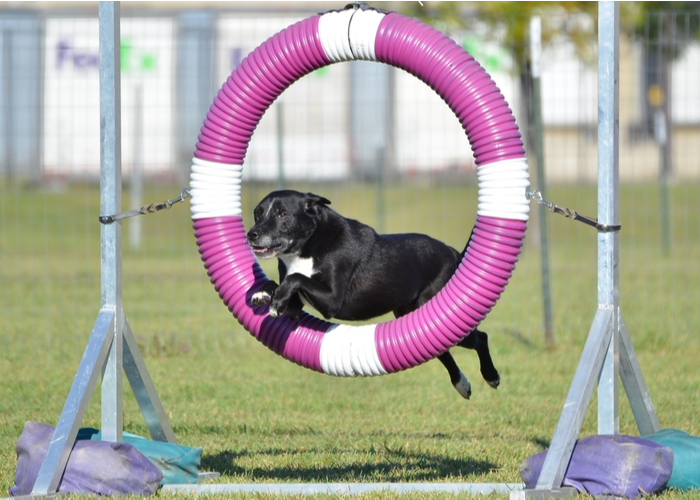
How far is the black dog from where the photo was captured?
3943 mm

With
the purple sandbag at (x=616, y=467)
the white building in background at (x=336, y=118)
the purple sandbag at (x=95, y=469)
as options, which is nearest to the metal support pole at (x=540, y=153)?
the white building in background at (x=336, y=118)

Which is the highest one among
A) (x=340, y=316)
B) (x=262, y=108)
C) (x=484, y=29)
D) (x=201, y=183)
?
(x=484, y=29)

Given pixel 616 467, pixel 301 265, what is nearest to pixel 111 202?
pixel 301 265

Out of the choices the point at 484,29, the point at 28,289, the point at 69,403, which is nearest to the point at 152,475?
the point at 69,403

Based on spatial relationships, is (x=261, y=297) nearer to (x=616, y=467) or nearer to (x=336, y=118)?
(x=616, y=467)

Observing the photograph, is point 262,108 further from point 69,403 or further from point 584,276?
point 584,276

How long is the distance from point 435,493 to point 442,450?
1.04 m

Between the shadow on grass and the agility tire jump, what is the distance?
0.67 m

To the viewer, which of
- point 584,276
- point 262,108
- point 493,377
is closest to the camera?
point 262,108

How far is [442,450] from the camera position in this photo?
190 inches

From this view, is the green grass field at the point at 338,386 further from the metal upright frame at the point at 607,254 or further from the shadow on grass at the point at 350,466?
the metal upright frame at the point at 607,254

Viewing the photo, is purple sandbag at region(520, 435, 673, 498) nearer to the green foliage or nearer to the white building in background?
the white building in background

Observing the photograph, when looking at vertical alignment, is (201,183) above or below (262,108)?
below

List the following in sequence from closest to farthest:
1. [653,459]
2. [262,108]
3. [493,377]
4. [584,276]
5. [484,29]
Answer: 1. [653,459]
2. [262,108]
3. [493,377]
4. [584,276]
5. [484,29]
